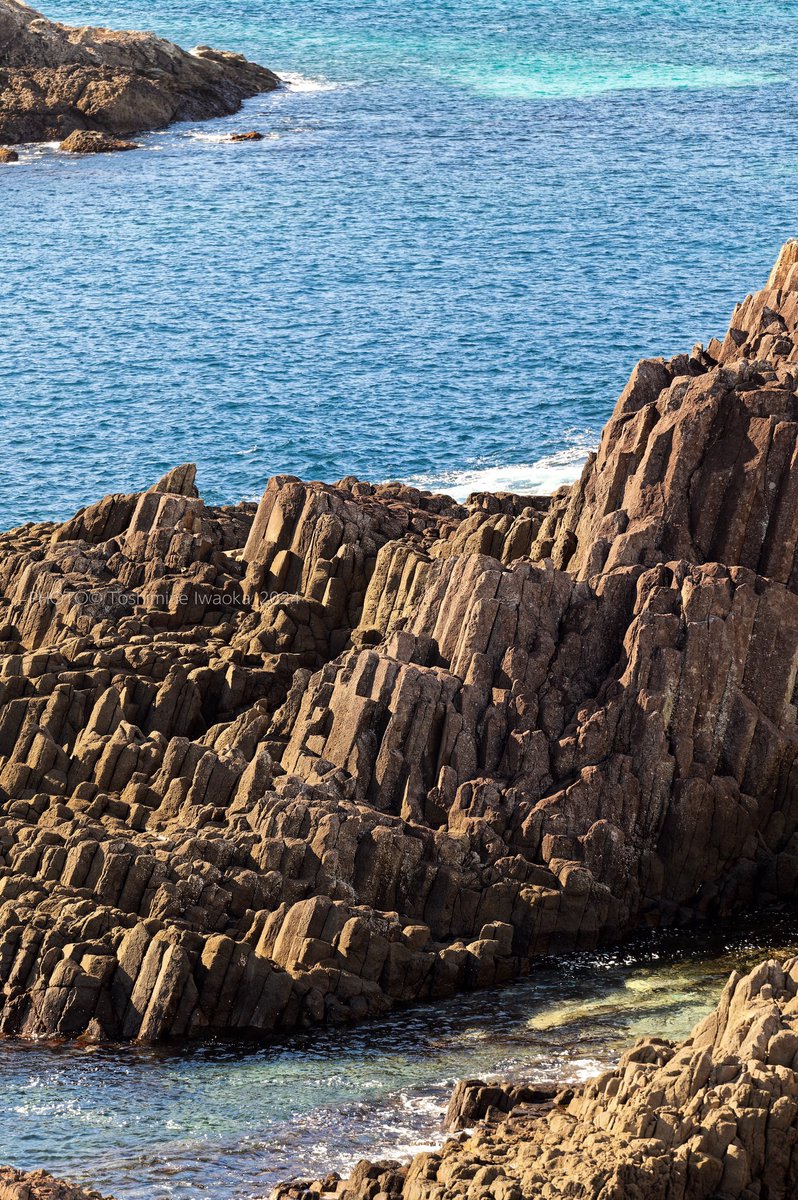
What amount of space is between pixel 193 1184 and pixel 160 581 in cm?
2676

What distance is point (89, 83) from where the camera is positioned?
144250 mm

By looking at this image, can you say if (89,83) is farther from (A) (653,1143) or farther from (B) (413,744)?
(A) (653,1143)

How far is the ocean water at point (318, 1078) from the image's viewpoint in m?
36.4

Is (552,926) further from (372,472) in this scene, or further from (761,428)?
(372,472)

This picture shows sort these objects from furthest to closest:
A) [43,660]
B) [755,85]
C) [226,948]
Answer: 1. [755,85]
2. [43,660]
3. [226,948]

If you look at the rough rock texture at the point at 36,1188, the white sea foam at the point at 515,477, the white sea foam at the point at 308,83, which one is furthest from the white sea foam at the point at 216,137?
the rough rock texture at the point at 36,1188

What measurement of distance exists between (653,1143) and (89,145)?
123 m

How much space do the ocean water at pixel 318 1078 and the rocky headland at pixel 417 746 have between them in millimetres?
1228

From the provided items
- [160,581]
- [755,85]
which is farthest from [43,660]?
[755,85]

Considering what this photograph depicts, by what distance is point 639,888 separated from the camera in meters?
47.3

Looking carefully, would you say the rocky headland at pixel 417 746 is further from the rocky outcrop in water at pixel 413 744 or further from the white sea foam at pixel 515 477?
the white sea foam at pixel 515 477

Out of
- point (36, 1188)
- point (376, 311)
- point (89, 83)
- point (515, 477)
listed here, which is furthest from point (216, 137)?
point (36, 1188)

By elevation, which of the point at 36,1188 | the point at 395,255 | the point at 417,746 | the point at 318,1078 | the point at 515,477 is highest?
the point at 395,255

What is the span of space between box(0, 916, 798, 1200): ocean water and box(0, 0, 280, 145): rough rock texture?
113877 mm
